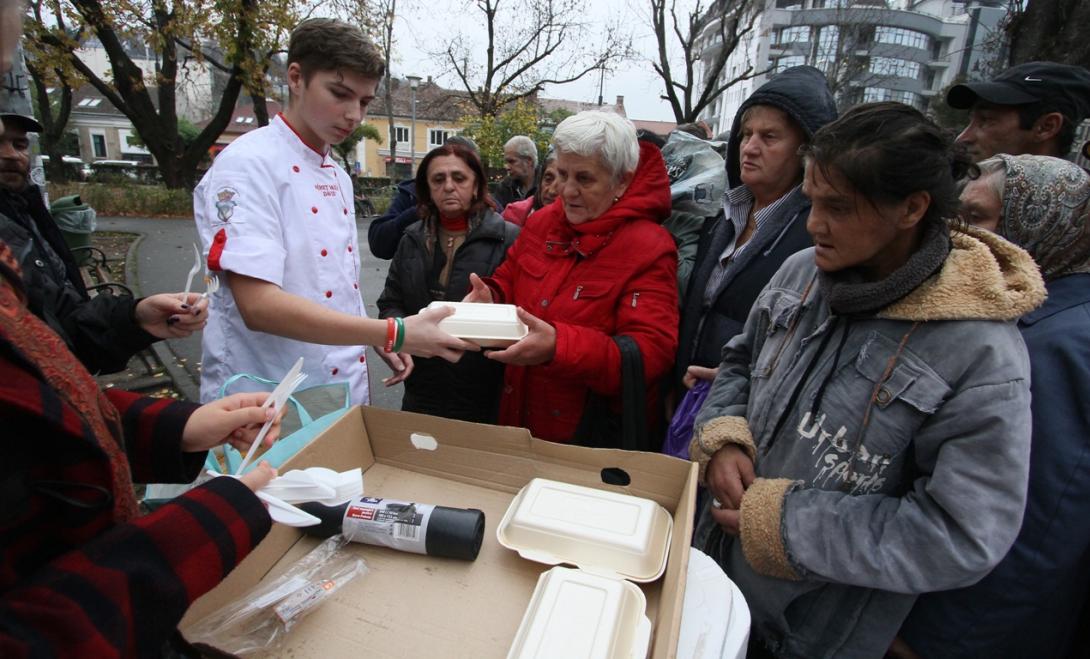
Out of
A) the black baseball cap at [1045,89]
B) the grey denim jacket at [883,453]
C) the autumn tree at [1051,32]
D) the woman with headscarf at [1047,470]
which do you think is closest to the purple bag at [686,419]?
the grey denim jacket at [883,453]

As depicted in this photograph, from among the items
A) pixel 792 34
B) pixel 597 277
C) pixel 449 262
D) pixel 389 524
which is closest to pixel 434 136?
pixel 792 34

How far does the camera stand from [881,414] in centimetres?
128

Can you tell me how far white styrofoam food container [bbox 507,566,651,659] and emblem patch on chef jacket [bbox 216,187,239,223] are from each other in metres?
1.42

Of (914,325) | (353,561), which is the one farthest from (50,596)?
(914,325)

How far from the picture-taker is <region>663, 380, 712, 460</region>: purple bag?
2.03m

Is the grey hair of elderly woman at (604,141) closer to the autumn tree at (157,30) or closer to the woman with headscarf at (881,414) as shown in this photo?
the woman with headscarf at (881,414)

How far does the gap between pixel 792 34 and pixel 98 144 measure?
199ft

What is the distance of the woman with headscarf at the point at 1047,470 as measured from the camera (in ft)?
4.19

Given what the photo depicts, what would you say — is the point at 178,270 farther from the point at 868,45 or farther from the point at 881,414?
the point at 868,45

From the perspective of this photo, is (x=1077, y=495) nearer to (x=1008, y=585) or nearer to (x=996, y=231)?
(x=1008, y=585)

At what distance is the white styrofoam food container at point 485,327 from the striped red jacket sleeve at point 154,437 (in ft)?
2.56

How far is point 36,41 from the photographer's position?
1034 cm

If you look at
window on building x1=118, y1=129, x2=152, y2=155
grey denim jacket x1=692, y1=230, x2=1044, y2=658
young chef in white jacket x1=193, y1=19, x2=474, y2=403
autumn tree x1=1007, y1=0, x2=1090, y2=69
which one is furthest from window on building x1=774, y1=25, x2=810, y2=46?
window on building x1=118, y1=129, x2=152, y2=155

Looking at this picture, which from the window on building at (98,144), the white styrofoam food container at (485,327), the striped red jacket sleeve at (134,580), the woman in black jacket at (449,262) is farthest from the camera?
the window on building at (98,144)
